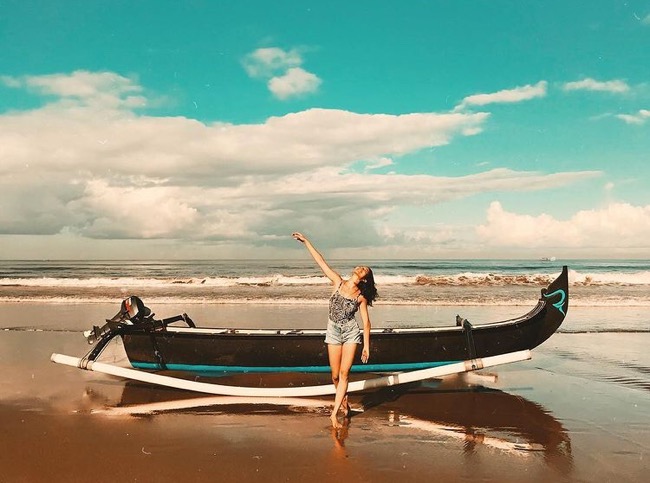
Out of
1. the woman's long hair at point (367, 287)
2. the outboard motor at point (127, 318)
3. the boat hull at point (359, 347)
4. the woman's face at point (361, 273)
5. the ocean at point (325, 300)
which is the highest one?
the woman's face at point (361, 273)

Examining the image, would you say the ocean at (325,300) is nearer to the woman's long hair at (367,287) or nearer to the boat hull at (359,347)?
the boat hull at (359,347)

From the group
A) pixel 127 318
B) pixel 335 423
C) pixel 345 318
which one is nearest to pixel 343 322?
pixel 345 318

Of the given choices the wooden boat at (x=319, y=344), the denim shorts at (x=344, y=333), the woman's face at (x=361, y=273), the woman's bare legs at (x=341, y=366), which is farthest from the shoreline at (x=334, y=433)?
the woman's face at (x=361, y=273)

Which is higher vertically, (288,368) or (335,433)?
(288,368)

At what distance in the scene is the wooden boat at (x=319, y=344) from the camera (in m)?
7.73

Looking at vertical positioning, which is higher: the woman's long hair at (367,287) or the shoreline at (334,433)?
the woman's long hair at (367,287)

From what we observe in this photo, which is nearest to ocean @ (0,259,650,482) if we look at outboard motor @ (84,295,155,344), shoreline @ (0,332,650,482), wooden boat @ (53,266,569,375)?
shoreline @ (0,332,650,482)

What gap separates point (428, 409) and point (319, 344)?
1.97m

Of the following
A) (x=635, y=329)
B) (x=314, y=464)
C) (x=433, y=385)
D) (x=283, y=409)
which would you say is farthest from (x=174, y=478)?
(x=635, y=329)

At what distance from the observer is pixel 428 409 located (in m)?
6.53

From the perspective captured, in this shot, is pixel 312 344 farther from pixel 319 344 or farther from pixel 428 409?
pixel 428 409

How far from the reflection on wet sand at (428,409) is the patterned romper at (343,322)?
3.20ft

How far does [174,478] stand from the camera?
433 centimetres

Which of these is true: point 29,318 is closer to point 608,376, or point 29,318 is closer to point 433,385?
point 433,385
